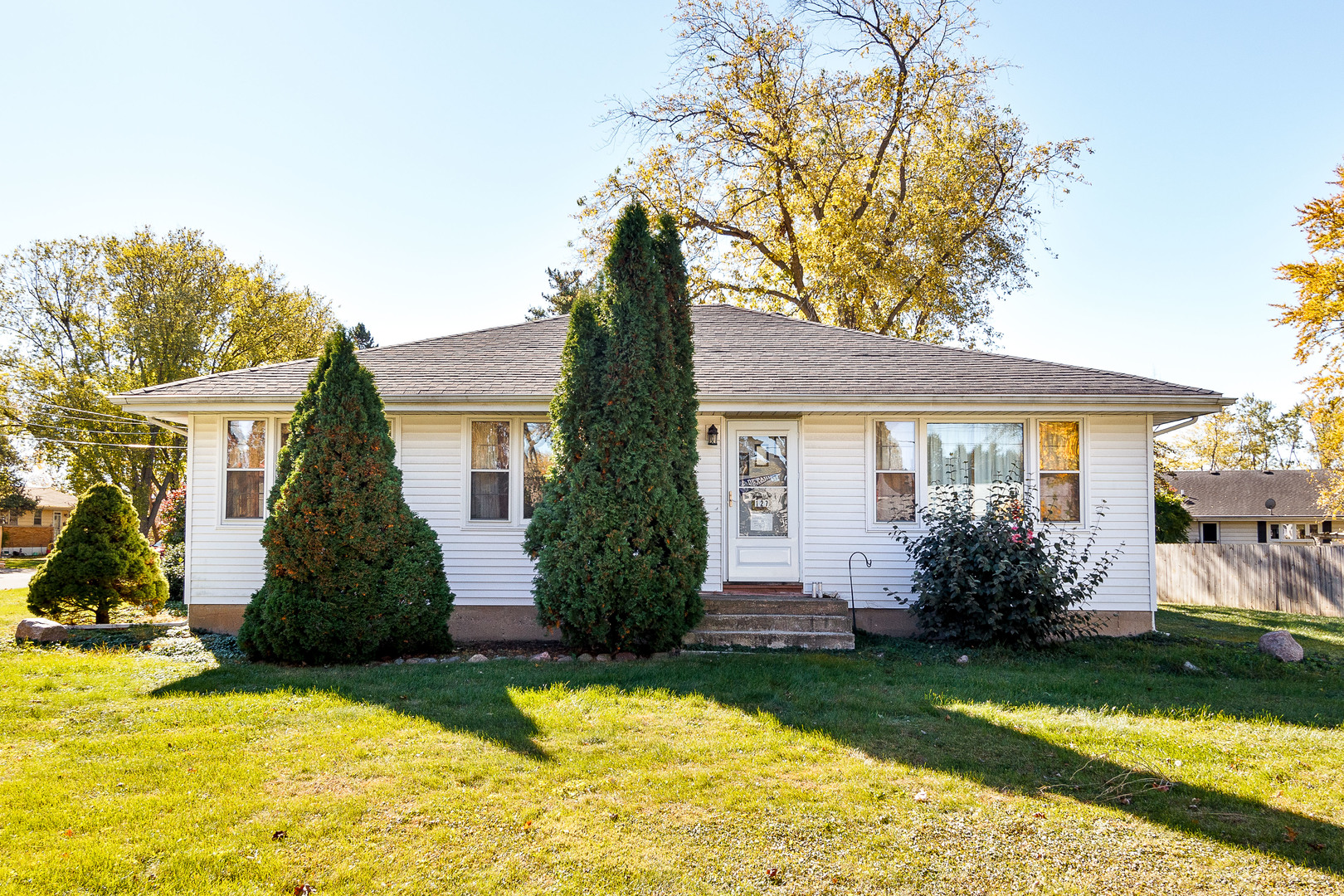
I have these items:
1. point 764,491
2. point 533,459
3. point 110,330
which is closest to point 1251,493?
point 764,491

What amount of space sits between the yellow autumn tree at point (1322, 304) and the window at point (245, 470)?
1984cm

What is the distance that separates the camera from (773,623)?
9.00m

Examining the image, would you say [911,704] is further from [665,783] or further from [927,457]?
[927,457]

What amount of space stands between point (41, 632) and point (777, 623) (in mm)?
8617

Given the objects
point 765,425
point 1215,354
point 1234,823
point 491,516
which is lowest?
point 1234,823

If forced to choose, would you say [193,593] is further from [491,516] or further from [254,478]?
[491,516]

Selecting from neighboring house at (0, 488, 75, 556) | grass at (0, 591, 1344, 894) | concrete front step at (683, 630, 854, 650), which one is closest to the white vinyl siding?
concrete front step at (683, 630, 854, 650)

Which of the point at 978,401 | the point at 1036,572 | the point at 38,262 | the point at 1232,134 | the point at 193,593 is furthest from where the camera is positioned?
the point at 38,262

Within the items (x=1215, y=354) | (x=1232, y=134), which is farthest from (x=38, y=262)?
(x=1215, y=354)

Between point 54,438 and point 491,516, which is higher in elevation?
point 54,438

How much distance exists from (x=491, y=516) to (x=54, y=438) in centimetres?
2586

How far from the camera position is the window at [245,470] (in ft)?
33.4

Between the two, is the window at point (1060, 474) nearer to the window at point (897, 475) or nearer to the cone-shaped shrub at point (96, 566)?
the window at point (897, 475)

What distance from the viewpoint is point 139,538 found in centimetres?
1142
